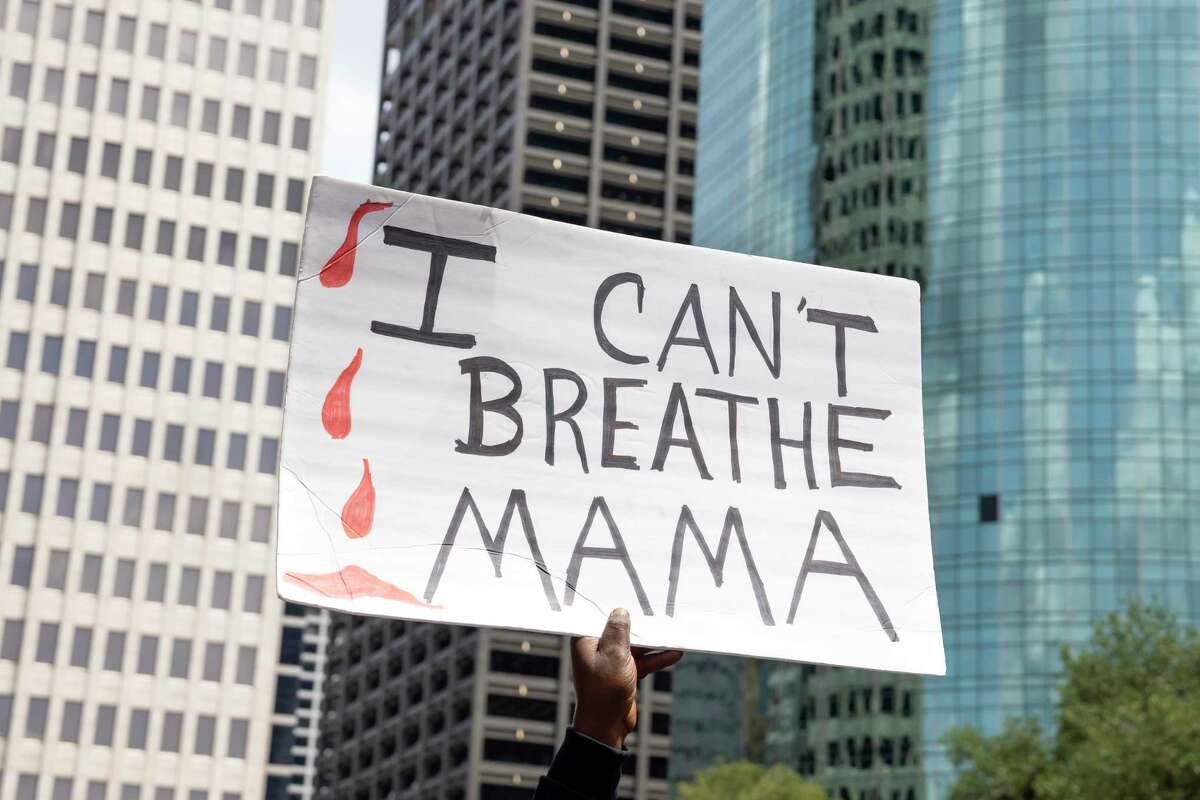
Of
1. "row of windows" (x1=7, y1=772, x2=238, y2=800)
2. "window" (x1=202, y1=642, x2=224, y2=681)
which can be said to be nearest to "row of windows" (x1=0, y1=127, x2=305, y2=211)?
"window" (x1=202, y1=642, x2=224, y2=681)

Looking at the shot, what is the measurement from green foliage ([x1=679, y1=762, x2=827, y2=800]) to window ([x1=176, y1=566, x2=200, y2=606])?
27290 mm

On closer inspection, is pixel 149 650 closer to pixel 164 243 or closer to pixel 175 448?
pixel 175 448

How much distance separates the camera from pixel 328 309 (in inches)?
202

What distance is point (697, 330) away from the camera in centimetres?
555

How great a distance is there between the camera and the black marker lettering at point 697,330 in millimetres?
5516

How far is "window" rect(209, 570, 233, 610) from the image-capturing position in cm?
8875

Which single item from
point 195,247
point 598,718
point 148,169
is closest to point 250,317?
point 195,247

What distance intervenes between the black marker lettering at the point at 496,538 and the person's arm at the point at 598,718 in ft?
0.98

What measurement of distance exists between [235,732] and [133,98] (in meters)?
31.1

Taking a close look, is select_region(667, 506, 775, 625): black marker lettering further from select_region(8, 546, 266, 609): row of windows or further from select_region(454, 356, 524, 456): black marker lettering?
select_region(8, 546, 266, 609): row of windows

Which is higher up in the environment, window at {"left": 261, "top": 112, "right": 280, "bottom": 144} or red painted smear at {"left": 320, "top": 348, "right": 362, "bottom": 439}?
window at {"left": 261, "top": 112, "right": 280, "bottom": 144}

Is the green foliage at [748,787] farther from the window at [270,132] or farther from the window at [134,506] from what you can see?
the window at [270,132]

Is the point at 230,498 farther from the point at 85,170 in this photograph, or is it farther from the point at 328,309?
the point at 328,309

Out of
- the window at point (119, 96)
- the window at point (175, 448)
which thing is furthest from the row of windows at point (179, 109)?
the window at point (175, 448)
